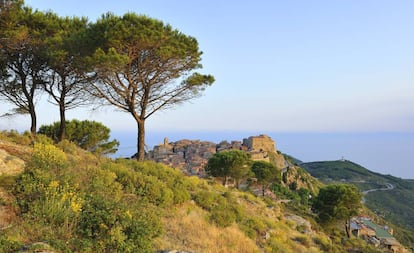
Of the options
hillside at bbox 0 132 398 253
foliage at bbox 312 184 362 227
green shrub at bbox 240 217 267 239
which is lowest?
foliage at bbox 312 184 362 227

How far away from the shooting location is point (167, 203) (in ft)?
30.8

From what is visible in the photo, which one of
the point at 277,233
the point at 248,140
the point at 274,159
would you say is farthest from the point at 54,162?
the point at 248,140

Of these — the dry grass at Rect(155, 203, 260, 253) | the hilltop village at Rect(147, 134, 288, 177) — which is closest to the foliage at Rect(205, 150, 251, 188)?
the dry grass at Rect(155, 203, 260, 253)

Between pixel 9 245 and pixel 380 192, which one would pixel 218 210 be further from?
pixel 380 192

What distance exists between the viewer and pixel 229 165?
34.4m

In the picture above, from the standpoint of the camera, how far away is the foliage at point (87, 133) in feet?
72.0

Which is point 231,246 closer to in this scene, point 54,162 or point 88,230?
point 88,230

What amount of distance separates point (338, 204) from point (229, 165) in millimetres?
11945

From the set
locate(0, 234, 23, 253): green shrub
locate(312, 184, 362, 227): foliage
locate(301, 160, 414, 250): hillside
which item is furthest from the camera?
locate(301, 160, 414, 250): hillside

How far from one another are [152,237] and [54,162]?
3.06 meters

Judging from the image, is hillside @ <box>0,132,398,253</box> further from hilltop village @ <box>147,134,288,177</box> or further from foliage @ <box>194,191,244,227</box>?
hilltop village @ <box>147,134,288,177</box>

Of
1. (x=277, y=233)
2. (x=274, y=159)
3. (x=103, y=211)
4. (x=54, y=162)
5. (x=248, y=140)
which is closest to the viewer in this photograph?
(x=103, y=211)

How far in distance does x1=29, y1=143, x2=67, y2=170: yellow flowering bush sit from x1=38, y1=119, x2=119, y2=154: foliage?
14.5m

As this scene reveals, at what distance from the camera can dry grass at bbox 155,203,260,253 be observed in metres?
6.89
